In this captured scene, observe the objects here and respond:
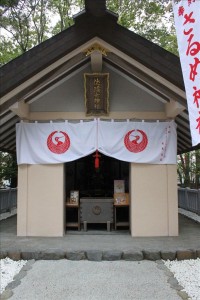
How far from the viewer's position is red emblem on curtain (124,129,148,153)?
8.92 m

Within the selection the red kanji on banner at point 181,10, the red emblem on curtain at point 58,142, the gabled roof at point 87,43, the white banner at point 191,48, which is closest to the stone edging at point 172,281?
the white banner at point 191,48

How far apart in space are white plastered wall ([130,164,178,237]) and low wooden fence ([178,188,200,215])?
18.8ft

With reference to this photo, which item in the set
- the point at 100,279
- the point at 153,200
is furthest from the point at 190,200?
the point at 100,279

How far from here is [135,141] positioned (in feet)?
29.3

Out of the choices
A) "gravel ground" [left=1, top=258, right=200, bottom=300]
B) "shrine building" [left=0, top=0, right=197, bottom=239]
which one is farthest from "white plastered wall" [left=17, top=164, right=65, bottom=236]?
"gravel ground" [left=1, top=258, right=200, bottom=300]

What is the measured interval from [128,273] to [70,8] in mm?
15681

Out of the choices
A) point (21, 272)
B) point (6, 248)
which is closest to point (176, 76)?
point (21, 272)

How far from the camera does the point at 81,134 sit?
899 cm

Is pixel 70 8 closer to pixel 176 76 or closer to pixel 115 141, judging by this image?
pixel 115 141

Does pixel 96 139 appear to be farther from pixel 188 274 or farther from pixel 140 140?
pixel 188 274

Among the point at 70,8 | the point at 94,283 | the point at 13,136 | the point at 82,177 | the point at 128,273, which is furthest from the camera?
the point at 70,8

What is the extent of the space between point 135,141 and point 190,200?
807 cm

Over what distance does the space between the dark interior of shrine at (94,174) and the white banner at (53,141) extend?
369 cm

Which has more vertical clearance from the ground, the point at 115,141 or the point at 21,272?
the point at 115,141
